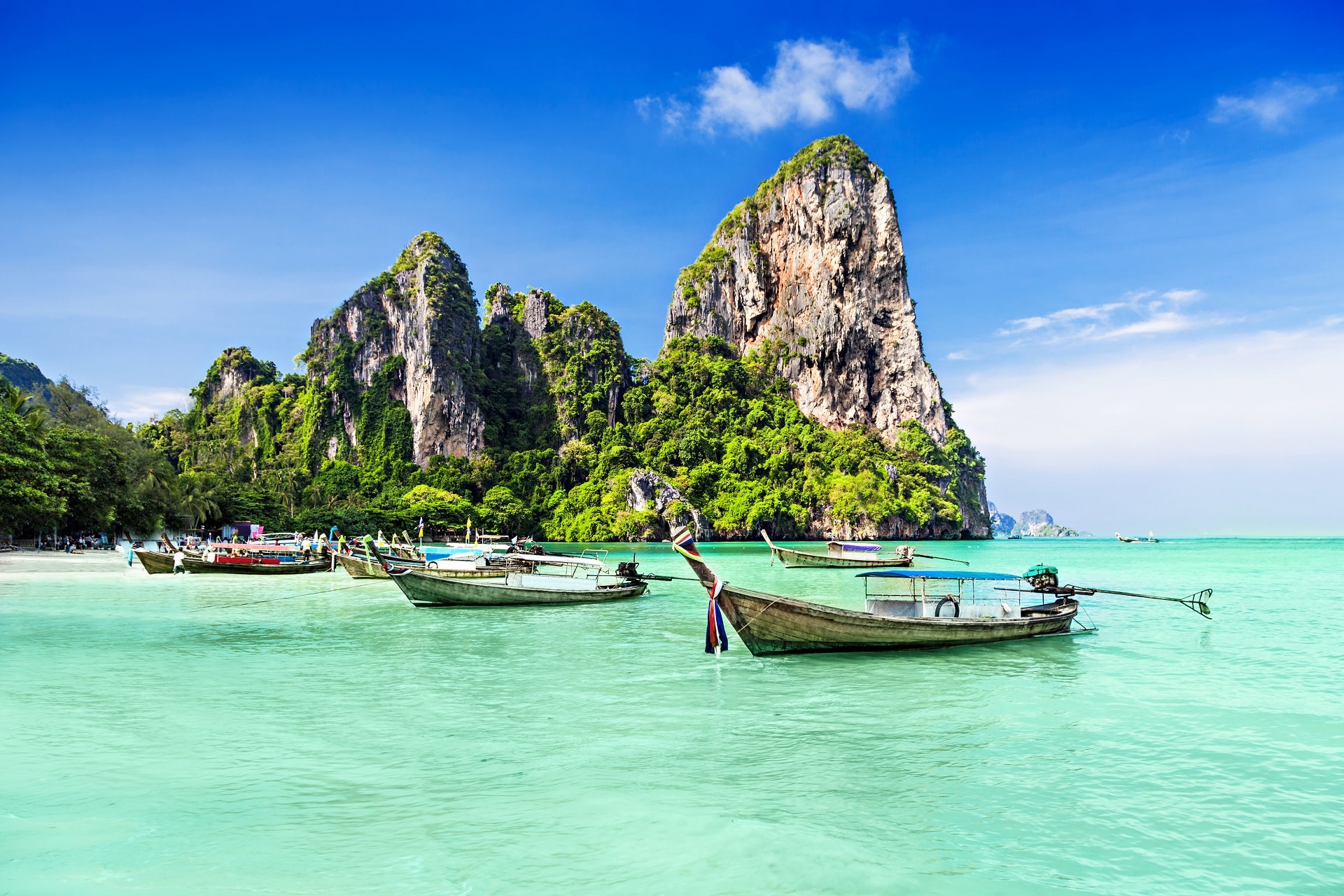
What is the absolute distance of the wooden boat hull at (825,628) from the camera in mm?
13570

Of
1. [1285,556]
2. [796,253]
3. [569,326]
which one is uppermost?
[796,253]

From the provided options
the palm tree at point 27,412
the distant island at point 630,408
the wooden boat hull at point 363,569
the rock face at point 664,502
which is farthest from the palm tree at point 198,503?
the rock face at point 664,502

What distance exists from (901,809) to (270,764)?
658 centimetres

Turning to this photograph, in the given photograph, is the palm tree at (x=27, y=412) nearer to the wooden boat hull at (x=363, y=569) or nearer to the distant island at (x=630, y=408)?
the wooden boat hull at (x=363, y=569)

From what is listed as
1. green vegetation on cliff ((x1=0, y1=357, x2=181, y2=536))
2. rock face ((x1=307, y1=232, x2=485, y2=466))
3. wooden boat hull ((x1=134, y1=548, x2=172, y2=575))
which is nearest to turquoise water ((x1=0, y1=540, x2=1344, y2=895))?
wooden boat hull ((x1=134, y1=548, x2=172, y2=575))

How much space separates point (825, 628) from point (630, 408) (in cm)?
8993

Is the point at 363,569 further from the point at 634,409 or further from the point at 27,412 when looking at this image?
the point at 634,409

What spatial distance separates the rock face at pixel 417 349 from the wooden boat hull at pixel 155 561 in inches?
2284

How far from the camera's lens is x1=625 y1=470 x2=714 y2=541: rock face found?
8544cm

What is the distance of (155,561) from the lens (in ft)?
111

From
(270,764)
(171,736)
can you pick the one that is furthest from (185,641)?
(270,764)

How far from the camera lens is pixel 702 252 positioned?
417ft

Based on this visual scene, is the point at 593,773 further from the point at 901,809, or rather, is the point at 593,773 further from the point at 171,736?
the point at 171,736

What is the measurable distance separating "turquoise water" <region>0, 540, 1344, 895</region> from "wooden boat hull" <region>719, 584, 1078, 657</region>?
12.4 inches
